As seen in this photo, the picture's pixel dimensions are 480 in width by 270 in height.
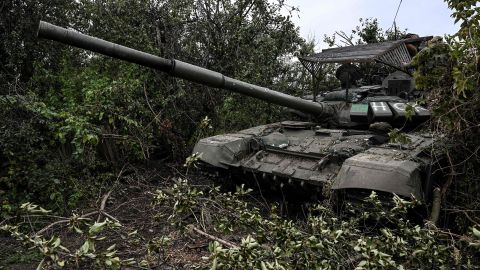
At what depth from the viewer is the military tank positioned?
4328mm

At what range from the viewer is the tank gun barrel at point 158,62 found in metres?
3.59

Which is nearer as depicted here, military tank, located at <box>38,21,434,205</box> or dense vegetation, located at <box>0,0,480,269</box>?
dense vegetation, located at <box>0,0,480,269</box>

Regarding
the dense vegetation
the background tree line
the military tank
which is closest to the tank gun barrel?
the military tank

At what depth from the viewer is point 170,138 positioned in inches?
336

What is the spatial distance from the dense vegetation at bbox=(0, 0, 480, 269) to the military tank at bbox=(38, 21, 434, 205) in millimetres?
313

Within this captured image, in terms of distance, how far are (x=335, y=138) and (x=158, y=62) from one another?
2.84 metres

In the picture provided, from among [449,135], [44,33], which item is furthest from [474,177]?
[44,33]

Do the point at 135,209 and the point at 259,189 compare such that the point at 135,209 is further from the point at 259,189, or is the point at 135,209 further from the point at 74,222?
the point at 74,222

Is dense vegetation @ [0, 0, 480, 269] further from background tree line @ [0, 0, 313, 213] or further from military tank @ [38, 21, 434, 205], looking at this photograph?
military tank @ [38, 21, 434, 205]

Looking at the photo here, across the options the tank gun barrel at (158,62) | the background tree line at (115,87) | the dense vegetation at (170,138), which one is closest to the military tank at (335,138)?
the tank gun barrel at (158,62)

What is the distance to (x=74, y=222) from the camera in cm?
326

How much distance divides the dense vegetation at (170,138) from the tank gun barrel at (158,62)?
38.5 inches

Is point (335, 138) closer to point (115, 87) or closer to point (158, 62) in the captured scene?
point (158, 62)

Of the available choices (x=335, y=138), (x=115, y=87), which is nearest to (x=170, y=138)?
(x=115, y=87)
